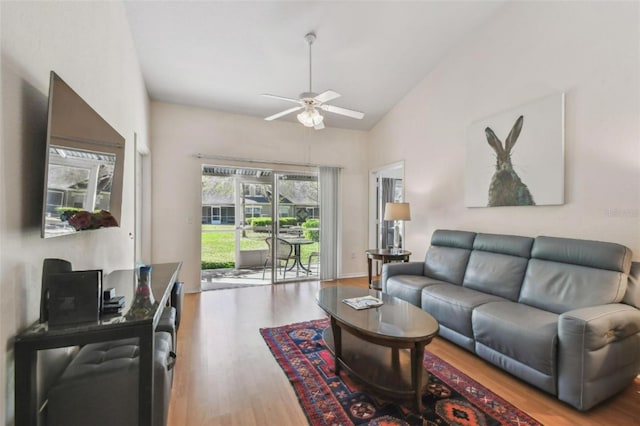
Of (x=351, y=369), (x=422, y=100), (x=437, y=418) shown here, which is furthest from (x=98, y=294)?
(x=422, y=100)

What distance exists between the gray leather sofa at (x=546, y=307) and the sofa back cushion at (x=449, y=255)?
1 centimetres

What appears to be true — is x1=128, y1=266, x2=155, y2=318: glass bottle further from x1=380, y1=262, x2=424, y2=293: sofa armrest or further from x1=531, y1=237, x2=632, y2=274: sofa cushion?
x1=531, y1=237, x2=632, y2=274: sofa cushion

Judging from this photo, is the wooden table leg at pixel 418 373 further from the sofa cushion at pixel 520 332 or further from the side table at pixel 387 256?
the side table at pixel 387 256

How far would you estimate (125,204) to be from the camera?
285 cm

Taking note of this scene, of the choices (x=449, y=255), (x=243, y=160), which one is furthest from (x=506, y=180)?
(x=243, y=160)

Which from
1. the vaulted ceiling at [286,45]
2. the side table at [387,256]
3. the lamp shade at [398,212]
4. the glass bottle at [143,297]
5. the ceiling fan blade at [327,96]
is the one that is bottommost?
the side table at [387,256]

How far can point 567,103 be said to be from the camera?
269 centimetres

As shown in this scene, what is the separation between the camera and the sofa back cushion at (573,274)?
219cm

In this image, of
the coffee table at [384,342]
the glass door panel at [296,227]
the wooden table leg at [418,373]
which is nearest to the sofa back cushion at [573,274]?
the coffee table at [384,342]

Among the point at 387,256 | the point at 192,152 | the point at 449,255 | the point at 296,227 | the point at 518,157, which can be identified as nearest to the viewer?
the point at 518,157

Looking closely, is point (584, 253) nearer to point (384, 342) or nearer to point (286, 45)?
point (384, 342)

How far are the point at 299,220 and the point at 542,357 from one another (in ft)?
12.9

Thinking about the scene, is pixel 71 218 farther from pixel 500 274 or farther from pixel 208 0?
pixel 500 274

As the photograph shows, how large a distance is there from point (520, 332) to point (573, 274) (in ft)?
2.59
